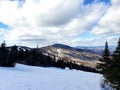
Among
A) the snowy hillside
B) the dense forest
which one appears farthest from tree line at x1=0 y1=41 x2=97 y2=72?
the snowy hillside

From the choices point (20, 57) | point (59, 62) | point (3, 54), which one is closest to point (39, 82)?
point (3, 54)

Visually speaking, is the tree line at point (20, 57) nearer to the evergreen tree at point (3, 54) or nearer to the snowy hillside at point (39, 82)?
the evergreen tree at point (3, 54)

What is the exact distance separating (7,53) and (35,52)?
24134 mm

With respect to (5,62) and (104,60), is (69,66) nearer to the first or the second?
(5,62)

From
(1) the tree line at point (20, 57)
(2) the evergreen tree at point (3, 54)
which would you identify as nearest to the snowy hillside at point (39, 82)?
(2) the evergreen tree at point (3, 54)

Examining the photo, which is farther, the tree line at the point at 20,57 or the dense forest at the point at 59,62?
the tree line at the point at 20,57

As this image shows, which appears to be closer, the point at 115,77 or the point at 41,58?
the point at 115,77

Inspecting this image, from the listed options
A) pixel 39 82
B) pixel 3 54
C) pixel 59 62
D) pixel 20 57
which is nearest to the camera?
pixel 39 82

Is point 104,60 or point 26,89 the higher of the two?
point 104,60

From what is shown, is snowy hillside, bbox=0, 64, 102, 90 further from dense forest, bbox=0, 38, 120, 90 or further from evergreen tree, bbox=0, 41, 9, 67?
evergreen tree, bbox=0, 41, 9, 67

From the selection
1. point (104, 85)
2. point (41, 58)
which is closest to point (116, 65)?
point (104, 85)

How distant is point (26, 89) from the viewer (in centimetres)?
2030

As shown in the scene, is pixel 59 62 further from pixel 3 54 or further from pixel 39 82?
pixel 39 82

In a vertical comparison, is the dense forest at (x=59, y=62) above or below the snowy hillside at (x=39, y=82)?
above
